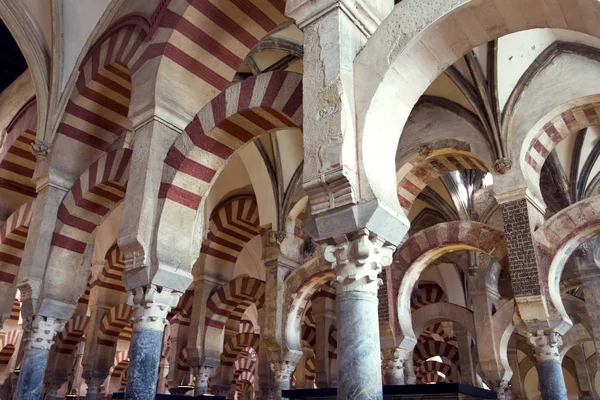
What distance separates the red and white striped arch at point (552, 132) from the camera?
23.3 feet

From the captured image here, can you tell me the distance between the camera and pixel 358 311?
3.04m

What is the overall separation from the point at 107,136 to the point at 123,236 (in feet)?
8.77

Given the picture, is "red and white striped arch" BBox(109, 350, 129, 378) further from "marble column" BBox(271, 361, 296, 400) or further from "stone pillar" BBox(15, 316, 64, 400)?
"stone pillar" BBox(15, 316, 64, 400)

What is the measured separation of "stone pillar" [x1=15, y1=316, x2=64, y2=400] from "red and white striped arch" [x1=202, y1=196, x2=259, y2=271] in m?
4.48

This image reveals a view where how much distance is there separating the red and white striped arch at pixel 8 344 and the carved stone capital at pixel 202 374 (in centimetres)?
608

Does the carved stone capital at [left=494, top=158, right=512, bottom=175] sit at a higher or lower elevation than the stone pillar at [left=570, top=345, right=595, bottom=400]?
higher

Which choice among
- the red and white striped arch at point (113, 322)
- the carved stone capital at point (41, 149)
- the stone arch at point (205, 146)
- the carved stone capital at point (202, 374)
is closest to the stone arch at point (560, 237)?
the stone arch at point (205, 146)

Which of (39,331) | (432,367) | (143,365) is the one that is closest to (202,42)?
(143,365)

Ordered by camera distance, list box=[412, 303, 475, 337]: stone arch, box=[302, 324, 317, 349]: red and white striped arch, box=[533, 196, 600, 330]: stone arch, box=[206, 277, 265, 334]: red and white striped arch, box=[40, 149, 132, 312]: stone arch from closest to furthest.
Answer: box=[40, 149, 132, 312]: stone arch, box=[533, 196, 600, 330]: stone arch, box=[206, 277, 265, 334]: red and white striped arch, box=[412, 303, 475, 337]: stone arch, box=[302, 324, 317, 349]: red and white striped arch

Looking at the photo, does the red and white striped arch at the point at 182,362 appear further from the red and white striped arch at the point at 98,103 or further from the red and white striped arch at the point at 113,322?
the red and white striped arch at the point at 98,103

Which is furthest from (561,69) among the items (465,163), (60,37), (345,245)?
(60,37)

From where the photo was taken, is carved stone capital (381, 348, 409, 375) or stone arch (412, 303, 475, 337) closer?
carved stone capital (381, 348, 409, 375)

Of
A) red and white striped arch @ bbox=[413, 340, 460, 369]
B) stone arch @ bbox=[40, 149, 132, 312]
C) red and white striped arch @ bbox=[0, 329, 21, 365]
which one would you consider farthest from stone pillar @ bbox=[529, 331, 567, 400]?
red and white striped arch @ bbox=[0, 329, 21, 365]

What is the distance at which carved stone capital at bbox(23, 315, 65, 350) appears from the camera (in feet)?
19.2
